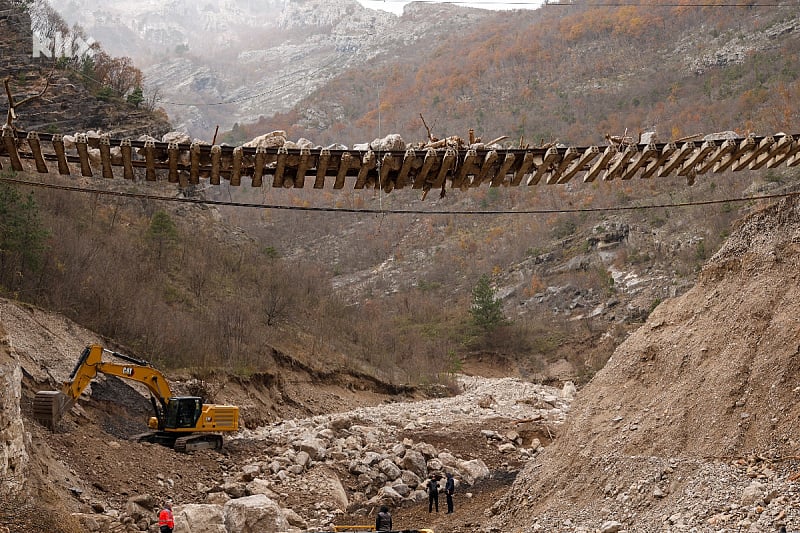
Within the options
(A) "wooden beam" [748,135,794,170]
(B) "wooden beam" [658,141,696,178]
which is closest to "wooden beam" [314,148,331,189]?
(B) "wooden beam" [658,141,696,178]

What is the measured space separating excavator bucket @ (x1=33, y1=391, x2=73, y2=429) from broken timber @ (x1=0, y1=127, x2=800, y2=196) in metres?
7.77

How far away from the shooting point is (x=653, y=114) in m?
87.6

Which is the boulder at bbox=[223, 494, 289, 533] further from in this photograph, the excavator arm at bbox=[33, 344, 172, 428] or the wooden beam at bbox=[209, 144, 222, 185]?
the wooden beam at bbox=[209, 144, 222, 185]

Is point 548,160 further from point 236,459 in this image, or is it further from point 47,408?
point 236,459

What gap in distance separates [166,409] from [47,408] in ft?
11.0

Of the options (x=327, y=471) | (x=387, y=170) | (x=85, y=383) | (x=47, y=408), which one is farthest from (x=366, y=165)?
(x=327, y=471)

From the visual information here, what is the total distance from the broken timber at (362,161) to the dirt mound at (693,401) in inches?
96.0

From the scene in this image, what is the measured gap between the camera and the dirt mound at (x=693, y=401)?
983 cm

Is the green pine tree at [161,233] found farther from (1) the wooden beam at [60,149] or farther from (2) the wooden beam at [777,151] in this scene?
(2) the wooden beam at [777,151]

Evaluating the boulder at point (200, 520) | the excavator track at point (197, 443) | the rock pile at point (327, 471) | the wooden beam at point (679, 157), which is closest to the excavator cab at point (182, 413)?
the excavator track at point (197, 443)

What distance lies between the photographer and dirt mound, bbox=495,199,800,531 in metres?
9.83

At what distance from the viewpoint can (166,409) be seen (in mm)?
18672

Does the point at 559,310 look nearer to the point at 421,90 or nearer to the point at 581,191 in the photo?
the point at 581,191

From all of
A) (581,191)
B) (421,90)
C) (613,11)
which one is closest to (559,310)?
(581,191)
